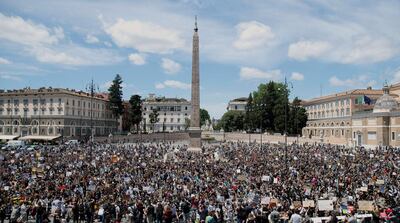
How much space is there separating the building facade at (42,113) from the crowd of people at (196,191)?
4571 centimetres

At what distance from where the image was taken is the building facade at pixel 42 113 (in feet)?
264

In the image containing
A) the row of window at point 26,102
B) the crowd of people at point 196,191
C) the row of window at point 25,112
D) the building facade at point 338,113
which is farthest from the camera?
the row of window at point 26,102

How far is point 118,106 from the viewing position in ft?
281

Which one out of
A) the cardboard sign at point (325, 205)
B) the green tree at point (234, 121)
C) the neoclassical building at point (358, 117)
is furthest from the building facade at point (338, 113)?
the cardboard sign at point (325, 205)

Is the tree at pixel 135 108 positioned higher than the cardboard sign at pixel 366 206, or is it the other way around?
the tree at pixel 135 108

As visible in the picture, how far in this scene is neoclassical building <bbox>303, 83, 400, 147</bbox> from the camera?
2211 inches

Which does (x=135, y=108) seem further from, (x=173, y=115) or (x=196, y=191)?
(x=196, y=191)

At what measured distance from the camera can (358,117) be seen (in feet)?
214

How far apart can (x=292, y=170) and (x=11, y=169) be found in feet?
64.0

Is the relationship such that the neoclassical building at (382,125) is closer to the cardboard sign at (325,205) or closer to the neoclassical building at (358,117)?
the neoclassical building at (358,117)

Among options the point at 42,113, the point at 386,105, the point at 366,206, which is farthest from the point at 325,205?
the point at 42,113

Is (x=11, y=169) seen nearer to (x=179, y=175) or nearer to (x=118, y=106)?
(x=179, y=175)

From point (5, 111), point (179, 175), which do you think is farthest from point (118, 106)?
point (179, 175)

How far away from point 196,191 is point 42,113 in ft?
221
